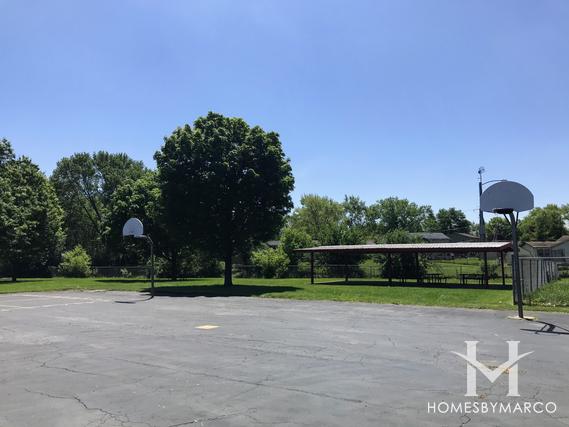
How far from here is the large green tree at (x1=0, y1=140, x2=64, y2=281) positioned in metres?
45.0

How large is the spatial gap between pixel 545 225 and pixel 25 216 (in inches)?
4042

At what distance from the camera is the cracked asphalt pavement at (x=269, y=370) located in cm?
599

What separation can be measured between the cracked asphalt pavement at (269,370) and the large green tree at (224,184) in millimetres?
16765

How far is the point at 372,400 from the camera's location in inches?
255

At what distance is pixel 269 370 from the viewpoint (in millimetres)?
8266

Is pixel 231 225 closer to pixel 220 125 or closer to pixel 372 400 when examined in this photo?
pixel 220 125

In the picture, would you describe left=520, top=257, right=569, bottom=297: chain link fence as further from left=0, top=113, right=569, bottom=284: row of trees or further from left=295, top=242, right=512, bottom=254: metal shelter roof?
left=0, top=113, right=569, bottom=284: row of trees

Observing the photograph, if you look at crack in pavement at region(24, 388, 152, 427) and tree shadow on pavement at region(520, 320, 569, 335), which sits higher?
crack in pavement at region(24, 388, 152, 427)

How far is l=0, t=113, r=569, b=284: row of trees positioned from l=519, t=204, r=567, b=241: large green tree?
47.0m

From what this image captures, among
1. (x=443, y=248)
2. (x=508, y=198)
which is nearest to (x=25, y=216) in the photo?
(x=443, y=248)

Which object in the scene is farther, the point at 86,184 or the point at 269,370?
the point at 86,184

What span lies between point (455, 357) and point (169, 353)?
5.44 m

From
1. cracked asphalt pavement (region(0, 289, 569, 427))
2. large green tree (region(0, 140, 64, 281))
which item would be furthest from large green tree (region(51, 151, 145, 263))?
cracked asphalt pavement (region(0, 289, 569, 427))

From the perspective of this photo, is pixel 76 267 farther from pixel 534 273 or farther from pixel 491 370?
pixel 491 370
